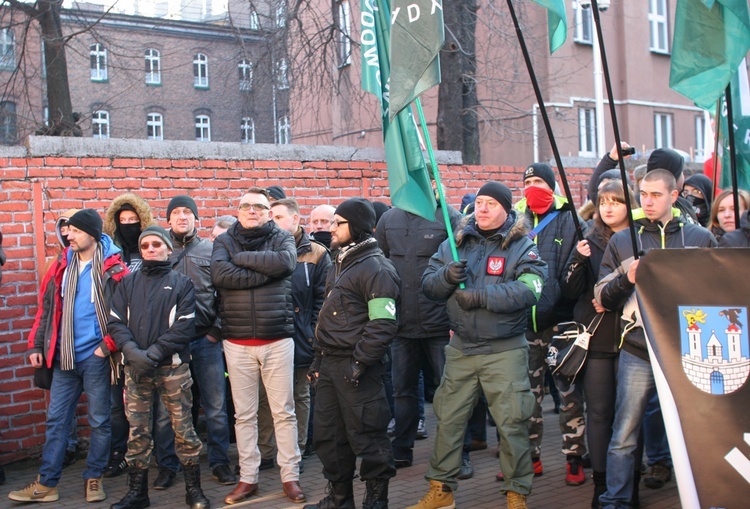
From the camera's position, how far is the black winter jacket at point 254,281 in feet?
19.8

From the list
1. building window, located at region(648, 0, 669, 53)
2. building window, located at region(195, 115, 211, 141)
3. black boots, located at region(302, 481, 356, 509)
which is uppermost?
building window, located at region(648, 0, 669, 53)

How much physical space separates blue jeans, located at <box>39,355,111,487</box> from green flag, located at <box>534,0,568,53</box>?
12.9 feet

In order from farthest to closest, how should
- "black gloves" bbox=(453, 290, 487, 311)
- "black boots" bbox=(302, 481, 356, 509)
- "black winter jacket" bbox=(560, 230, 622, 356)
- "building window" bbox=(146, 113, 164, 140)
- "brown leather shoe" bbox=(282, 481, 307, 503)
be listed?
1. "building window" bbox=(146, 113, 164, 140)
2. "brown leather shoe" bbox=(282, 481, 307, 503)
3. "black boots" bbox=(302, 481, 356, 509)
4. "black winter jacket" bbox=(560, 230, 622, 356)
5. "black gloves" bbox=(453, 290, 487, 311)

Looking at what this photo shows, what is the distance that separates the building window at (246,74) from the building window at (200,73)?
2761 cm

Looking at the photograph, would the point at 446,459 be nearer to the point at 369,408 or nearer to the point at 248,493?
the point at 369,408

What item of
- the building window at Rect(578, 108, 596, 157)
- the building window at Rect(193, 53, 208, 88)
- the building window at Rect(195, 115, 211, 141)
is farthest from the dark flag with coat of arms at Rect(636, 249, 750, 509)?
the building window at Rect(193, 53, 208, 88)

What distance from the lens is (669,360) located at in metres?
4.57

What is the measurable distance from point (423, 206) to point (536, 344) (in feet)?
4.75

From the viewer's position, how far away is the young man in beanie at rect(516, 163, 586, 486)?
621 centimetres

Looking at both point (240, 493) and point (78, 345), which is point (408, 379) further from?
point (78, 345)

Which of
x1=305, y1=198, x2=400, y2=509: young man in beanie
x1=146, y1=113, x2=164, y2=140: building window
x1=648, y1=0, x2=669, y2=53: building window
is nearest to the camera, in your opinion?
x1=305, y1=198, x2=400, y2=509: young man in beanie

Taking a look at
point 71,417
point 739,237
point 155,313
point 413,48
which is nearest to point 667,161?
point 739,237

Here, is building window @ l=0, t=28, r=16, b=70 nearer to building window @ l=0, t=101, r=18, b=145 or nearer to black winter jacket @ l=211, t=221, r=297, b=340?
building window @ l=0, t=101, r=18, b=145

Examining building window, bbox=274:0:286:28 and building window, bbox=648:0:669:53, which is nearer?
building window, bbox=274:0:286:28
